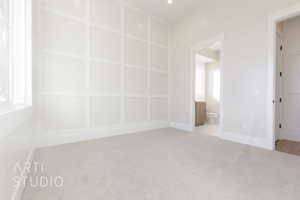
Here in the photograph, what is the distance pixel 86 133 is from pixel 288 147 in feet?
13.8

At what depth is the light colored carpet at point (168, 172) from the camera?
1.44 meters

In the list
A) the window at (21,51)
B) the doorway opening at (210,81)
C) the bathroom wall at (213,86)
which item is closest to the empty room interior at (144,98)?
the window at (21,51)

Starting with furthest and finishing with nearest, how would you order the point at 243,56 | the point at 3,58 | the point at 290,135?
the point at 290,135, the point at 243,56, the point at 3,58

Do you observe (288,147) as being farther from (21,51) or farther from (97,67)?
(21,51)

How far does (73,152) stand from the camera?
2.55 meters

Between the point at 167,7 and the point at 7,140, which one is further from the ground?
the point at 167,7

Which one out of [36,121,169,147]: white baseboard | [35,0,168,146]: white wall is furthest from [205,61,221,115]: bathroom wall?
[36,121,169,147]: white baseboard

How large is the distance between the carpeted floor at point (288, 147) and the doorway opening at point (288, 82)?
0.08 metres

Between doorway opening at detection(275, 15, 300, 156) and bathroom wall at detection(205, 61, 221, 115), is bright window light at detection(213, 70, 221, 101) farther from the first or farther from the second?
doorway opening at detection(275, 15, 300, 156)

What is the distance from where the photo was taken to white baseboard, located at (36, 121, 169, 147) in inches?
114

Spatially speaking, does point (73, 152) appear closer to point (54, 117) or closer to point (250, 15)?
point (54, 117)

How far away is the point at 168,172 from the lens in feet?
6.15

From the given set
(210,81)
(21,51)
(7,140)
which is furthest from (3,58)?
(210,81)

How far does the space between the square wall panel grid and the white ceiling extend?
20 centimetres
